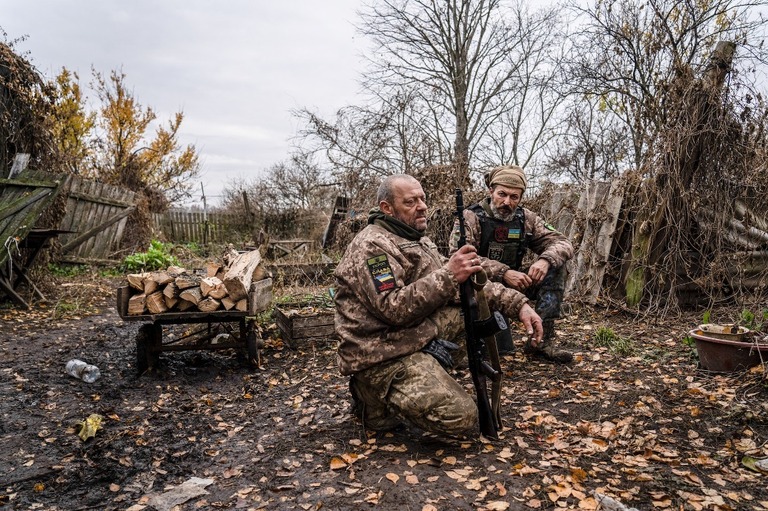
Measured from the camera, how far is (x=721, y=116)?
6152 millimetres

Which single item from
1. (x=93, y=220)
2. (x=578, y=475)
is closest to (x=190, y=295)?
(x=578, y=475)

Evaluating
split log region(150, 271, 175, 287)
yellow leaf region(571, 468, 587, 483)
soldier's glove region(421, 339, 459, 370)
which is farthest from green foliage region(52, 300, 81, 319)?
yellow leaf region(571, 468, 587, 483)

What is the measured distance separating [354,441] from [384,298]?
1.10 metres

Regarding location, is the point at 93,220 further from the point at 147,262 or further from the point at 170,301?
the point at 170,301

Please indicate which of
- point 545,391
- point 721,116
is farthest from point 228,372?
point 721,116

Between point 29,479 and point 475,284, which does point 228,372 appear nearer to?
point 29,479

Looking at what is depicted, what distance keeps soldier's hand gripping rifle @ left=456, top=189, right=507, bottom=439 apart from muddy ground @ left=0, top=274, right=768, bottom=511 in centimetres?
19

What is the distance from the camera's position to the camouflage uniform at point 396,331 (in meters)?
3.16

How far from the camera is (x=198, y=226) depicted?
1800 cm

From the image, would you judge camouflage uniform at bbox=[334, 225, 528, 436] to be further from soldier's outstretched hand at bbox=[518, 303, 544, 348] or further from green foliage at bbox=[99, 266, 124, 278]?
green foliage at bbox=[99, 266, 124, 278]

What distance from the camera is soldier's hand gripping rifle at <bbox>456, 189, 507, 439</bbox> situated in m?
3.32

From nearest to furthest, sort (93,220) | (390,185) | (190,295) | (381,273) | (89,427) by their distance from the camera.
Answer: (381,273) < (390,185) < (89,427) < (190,295) < (93,220)

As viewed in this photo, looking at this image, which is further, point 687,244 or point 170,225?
point 170,225

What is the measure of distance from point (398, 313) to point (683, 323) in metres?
4.55
